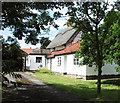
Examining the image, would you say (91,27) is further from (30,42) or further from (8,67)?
(8,67)

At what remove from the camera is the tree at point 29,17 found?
20.1 ft

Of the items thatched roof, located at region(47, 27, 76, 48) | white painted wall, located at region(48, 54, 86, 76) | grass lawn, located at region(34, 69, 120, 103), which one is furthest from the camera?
thatched roof, located at region(47, 27, 76, 48)

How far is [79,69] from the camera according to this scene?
17.7 m

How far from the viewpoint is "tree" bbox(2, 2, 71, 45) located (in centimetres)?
613

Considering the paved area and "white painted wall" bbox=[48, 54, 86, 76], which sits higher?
"white painted wall" bbox=[48, 54, 86, 76]

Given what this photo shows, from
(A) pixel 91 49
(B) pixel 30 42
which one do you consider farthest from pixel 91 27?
(B) pixel 30 42

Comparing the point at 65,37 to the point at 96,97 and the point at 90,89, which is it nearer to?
the point at 90,89

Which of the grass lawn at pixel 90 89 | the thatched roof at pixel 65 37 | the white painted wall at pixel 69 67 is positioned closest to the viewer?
the grass lawn at pixel 90 89

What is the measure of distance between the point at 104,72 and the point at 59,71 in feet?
25.5

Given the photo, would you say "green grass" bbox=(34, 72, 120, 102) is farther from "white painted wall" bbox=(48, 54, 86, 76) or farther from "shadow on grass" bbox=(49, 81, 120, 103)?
"white painted wall" bbox=(48, 54, 86, 76)

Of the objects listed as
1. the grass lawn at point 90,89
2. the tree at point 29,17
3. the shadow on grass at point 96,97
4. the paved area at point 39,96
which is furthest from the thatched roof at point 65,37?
the tree at point 29,17

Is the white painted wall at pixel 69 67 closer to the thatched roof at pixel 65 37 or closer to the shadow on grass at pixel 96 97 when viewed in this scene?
the thatched roof at pixel 65 37

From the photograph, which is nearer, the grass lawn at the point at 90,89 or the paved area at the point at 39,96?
the paved area at the point at 39,96

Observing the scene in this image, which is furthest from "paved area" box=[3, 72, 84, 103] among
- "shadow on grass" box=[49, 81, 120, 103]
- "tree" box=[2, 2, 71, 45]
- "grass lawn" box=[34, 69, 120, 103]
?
"tree" box=[2, 2, 71, 45]
